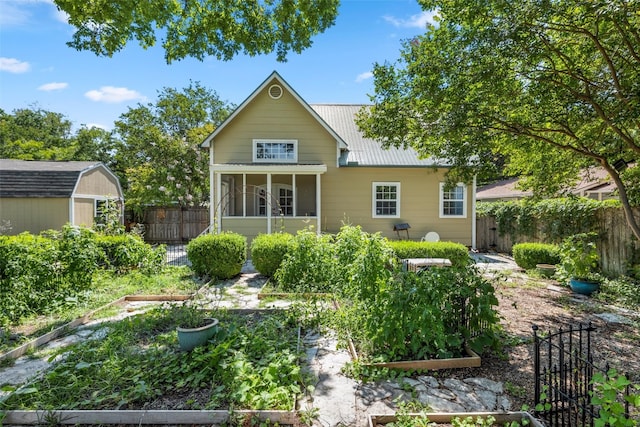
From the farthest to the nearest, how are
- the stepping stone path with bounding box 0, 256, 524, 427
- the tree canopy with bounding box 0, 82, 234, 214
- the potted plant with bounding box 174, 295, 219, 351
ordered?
1. the tree canopy with bounding box 0, 82, 234, 214
2. the potted plant with bounding box 174, 295, 219, 351
3. the stepping stone path with bounding box 0, 256, 524, 427

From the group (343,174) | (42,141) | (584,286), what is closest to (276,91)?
(343,174)

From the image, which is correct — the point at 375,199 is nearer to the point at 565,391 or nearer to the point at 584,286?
the point at 584,286

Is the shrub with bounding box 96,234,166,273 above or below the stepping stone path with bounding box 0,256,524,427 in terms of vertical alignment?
above

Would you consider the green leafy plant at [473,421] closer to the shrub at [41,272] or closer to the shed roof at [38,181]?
the shrub at [41,272]

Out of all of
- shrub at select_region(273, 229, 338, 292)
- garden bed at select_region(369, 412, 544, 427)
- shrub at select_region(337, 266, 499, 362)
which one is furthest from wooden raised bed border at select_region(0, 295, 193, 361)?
garden bed at select_region(369, 412, 544, 427)

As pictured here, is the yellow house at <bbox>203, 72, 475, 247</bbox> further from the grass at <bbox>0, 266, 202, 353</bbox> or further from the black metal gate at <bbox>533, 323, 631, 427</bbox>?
the black metal gate at <bbox>533, 323, 631, 427</bbox>

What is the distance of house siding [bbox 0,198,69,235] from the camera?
12609 mm

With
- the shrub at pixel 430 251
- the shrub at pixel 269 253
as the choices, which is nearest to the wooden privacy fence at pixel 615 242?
the shrub at pixel 430 251

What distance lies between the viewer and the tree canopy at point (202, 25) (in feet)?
18.3

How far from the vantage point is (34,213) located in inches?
504

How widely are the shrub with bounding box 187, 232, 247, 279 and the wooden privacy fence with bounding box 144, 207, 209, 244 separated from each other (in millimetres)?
9029

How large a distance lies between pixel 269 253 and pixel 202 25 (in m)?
5.01

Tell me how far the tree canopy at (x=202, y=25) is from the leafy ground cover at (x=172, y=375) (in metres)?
5.22

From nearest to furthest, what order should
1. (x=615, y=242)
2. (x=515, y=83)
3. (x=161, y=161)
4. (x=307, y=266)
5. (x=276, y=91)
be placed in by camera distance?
1. (x=515, y=83)
2. (x=307, y=266)
3. (x=615, y=242)
4. (x=276, y=91)
5. (x=161, y=161)
